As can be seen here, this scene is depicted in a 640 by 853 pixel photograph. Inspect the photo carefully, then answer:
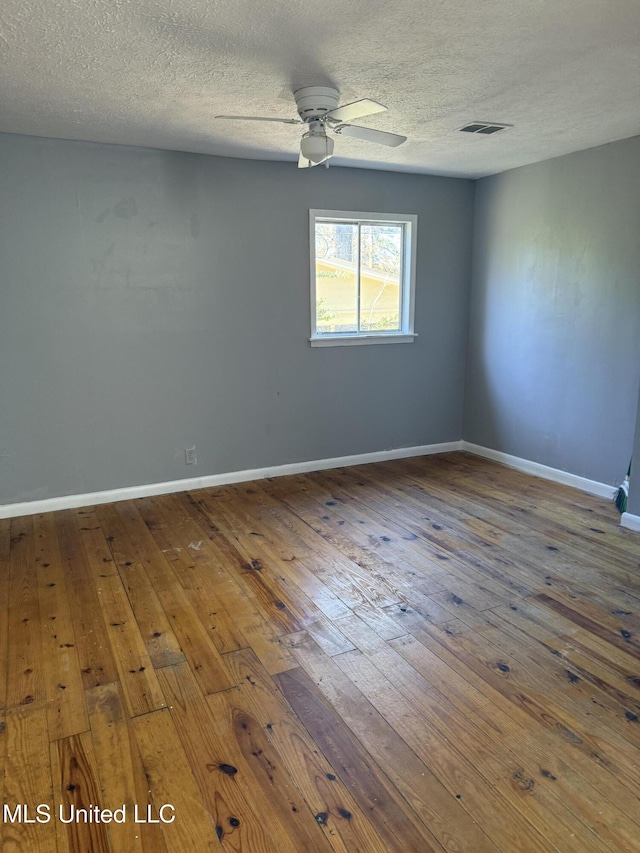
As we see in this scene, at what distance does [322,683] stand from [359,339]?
3.30 m

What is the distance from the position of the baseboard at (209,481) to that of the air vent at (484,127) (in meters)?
2.76

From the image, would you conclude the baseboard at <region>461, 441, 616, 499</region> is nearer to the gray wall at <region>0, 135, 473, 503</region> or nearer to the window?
the gray wall at <region>0, 135, 473, 503</region>

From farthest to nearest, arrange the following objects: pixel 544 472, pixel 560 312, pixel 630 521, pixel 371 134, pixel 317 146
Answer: pixel 544 472, pixel 560 312, pixel 630 521, pixel 371 134, pixel 317 146

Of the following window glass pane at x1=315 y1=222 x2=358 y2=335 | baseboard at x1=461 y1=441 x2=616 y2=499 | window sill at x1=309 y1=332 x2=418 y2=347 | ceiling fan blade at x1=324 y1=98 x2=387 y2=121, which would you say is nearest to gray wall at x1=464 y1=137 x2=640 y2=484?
baseboard at x1=461 y1=441 x2=616 y2=499

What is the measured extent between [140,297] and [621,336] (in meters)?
3.54

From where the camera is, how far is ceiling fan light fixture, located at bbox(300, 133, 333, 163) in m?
2.76

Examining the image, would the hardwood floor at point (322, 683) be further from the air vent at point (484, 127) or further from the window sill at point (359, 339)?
the air vent at point (484, 127)

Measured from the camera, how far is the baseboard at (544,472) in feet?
14.1

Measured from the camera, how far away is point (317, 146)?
2.76 m

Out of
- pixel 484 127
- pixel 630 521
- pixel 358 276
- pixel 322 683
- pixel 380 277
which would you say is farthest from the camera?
pixel 380 277

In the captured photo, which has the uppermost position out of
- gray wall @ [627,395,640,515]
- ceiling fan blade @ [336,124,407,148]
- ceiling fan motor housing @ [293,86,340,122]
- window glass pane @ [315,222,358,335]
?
ceiling fan motor housing @ [293,86,340,122]

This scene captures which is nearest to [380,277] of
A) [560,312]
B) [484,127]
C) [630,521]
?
[560,312]

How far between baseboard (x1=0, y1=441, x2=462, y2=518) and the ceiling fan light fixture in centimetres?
264

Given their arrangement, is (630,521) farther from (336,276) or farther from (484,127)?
(336,276)
